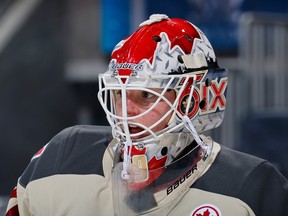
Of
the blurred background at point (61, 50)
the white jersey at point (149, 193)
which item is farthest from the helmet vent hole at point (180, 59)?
the blurred background at point (61, 50)

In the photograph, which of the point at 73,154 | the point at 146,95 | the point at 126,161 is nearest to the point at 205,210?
the point at 126,161

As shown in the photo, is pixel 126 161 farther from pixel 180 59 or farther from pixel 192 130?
pixel 180 59

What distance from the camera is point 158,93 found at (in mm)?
3049

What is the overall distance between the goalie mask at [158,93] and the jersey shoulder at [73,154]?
4.0 inches

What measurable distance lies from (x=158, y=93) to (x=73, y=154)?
1.38 ft

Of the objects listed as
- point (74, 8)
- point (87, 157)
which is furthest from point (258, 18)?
point (87, 157)

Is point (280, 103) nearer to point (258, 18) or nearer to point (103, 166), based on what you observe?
point (258, 18)

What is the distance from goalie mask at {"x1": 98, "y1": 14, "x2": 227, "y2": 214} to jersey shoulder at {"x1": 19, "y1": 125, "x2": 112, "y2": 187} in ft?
0.33

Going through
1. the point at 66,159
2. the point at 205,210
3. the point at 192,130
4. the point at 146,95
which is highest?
the point at 146,95

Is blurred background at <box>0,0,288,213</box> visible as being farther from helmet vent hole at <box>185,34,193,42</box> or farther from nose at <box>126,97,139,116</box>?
nose at <box>126,97,139,116</box>

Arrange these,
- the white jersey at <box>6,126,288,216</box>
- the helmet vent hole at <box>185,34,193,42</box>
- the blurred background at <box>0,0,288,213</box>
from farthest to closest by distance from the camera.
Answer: the blurred background at <box>0,0,288,213</box> → the helmet vent hole at <box>185,34,193,42</box> → the white jersey at <box>6,126,288,216</box>

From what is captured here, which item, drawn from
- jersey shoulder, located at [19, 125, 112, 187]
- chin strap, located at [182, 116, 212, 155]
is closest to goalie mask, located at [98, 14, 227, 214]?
chin strap, located at [182, 116, 212, 155]

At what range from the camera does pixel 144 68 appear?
10.1 feet

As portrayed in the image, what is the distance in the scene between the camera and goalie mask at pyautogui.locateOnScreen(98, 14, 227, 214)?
10.0 ft
